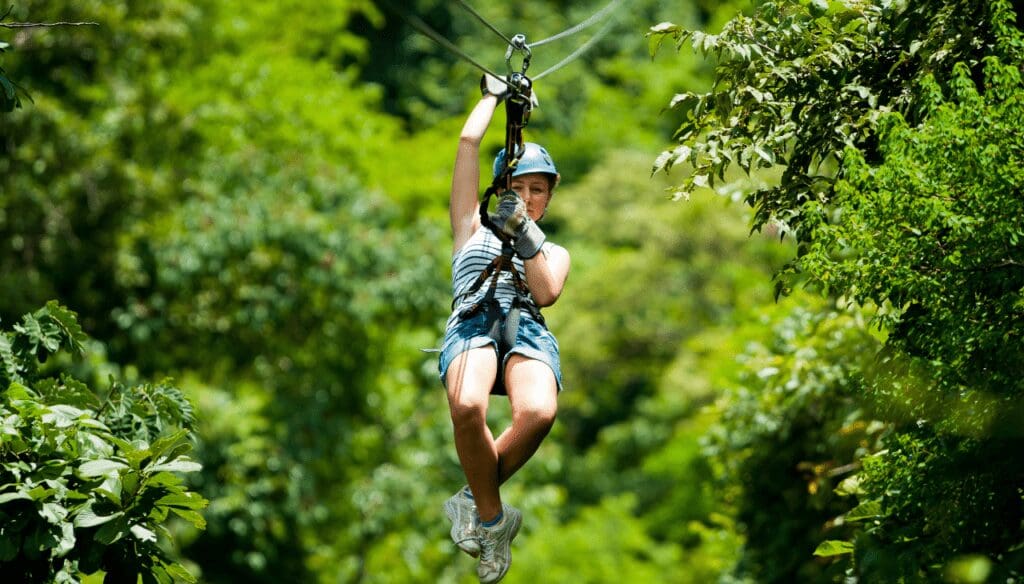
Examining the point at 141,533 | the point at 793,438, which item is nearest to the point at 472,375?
the point at 141,533

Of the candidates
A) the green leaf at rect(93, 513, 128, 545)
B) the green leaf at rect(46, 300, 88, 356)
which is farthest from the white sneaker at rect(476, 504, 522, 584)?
the green leaf at rect(46, 300, 88, 356)

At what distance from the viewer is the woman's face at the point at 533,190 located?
526 centimetres

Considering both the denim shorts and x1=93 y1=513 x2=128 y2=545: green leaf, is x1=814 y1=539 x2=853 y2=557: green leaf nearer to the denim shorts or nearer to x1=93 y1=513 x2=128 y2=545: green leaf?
the denim shorts

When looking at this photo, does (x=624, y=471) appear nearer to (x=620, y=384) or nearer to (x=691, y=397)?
(x=620, y=384)

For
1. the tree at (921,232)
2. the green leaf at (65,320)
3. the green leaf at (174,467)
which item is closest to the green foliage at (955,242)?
the tree at (921,232)

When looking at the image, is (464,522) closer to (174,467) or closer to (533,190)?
(174,467)

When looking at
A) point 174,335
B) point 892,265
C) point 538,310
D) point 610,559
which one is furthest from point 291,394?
point 892,265

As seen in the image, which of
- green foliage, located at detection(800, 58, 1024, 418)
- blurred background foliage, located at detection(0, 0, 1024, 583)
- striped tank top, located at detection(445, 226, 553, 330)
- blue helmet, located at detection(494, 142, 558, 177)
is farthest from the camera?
blue helmet, located at detection(494, 142, 558, 177)

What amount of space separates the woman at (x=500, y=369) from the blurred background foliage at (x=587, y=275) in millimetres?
670

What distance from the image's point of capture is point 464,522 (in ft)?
16.4

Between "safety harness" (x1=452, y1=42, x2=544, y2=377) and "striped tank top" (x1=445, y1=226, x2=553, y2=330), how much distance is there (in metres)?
0.02

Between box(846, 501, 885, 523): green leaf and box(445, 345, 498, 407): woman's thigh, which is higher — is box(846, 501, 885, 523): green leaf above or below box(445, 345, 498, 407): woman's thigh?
below

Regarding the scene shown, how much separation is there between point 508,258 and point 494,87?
0.68 m

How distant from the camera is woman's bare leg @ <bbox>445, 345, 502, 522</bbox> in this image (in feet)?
15.5
